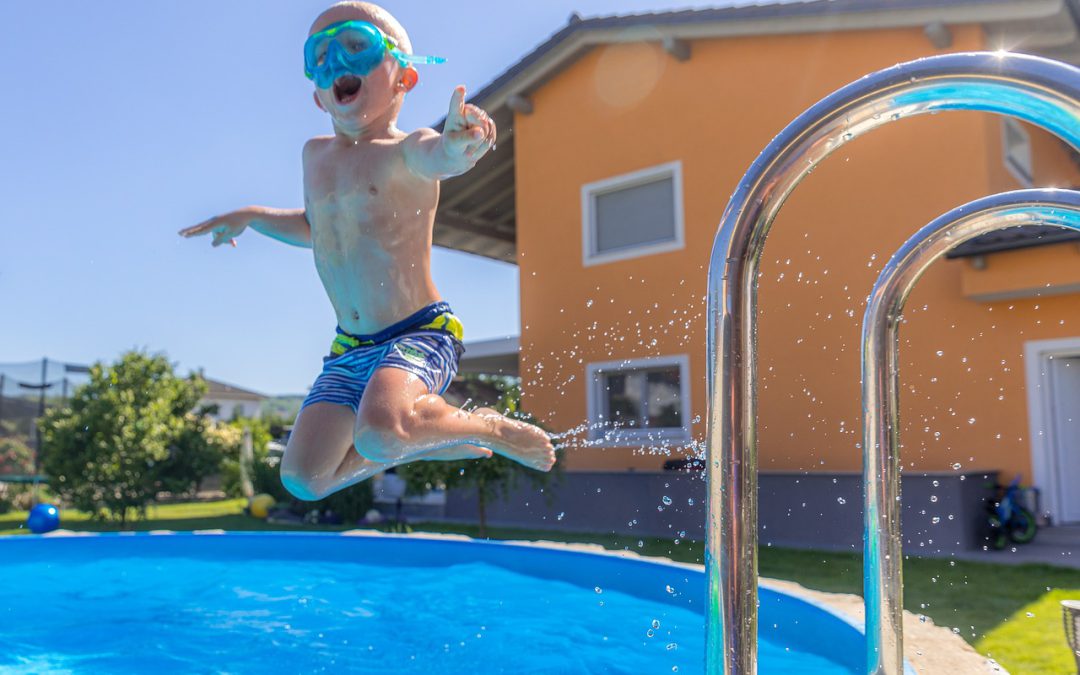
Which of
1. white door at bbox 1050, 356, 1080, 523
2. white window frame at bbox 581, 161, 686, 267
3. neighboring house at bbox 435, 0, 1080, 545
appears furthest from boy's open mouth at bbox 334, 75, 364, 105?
white door at bbox 1050, 356, 1080, 523

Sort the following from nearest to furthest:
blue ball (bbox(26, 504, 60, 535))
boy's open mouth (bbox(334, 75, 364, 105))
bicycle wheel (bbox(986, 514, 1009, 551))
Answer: boy's open mouth (bbox(334, 75, 364, 105)) → bicycle wheel (bbox(986, 514, 1009, 551)) → blue ball (bbox(26, 504, 60, 535))

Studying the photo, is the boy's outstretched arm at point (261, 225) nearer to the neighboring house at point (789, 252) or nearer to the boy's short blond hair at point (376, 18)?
the boy's short blond hair at point (376, 18)

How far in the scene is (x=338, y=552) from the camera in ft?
24.0

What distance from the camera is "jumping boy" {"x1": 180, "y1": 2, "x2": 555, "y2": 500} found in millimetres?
2871

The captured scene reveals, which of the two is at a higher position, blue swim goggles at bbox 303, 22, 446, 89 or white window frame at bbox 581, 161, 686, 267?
white window frame at bbox 581, 161, 686, 267

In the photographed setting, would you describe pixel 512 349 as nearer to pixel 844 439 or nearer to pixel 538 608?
pixel 844 439

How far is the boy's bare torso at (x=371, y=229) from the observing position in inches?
120

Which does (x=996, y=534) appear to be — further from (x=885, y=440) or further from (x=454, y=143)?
(x=454, y=143)

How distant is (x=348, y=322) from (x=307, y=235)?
513 millimetres

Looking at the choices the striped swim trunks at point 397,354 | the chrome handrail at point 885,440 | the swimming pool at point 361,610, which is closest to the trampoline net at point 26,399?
the swimming pool at point 361,610

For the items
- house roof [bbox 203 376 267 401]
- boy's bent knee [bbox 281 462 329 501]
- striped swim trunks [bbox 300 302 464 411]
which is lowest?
boy's bent knee [bbox 281 462 329 501]

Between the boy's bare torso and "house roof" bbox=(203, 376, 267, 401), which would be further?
"house roof" bbox=(203, 376, 267, 401)

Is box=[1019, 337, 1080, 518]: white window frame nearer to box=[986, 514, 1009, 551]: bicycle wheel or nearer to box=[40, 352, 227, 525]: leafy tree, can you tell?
box=[986, 514, 1009, 551]: bicycle wheel

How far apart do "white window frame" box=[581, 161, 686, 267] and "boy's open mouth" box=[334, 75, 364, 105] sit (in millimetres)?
7704
